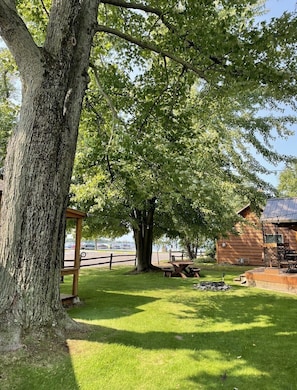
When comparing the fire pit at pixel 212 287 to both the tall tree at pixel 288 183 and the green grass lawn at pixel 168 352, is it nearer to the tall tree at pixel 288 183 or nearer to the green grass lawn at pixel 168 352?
the green grass lawn at pixel 168 352

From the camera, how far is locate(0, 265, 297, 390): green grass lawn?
3133mm

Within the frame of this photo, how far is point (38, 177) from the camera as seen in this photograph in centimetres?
385

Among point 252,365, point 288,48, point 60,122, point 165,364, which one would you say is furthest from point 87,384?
point 288,48

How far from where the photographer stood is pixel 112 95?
26.4 ft

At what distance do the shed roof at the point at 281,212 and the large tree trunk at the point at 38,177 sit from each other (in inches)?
317

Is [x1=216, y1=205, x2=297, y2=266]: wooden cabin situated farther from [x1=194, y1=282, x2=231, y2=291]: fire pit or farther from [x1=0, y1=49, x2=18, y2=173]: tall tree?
[x1=0, y1=49, x2=18, y2=173]: tall tree

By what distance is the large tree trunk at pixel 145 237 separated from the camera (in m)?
14.9

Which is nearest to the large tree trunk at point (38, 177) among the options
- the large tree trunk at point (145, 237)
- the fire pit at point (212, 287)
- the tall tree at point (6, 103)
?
the tall tree at point (6, 103)

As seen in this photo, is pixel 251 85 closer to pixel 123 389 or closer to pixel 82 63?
pixel 82 63

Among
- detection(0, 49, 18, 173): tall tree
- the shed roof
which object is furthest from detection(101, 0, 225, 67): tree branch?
the shed roof

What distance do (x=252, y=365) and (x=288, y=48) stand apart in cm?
614

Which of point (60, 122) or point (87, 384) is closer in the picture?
point (87, 384)

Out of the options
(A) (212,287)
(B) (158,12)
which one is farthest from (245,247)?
(B) (158,12)

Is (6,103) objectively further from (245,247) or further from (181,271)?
(245,247)
